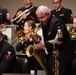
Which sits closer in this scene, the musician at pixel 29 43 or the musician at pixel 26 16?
the musician at pixel 29 43

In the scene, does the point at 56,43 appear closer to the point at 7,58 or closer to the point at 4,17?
the point at 7,58

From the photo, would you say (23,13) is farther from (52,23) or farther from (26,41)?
(52,23)

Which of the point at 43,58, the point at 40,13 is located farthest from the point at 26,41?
the point at 40,13

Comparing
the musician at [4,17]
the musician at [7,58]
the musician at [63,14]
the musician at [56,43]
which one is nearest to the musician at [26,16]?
the musician at [4,17]

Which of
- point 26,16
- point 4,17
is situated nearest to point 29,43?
point 26,16

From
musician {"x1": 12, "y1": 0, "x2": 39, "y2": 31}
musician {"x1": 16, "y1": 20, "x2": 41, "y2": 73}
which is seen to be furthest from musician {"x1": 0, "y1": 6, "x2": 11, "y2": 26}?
musician {"x1": 16, "y1": 20, "x2": 41, "y2": 73}

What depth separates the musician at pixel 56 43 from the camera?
14.0 ft

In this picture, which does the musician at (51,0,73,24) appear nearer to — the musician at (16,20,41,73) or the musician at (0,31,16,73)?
the musician at (16,20,41,73)

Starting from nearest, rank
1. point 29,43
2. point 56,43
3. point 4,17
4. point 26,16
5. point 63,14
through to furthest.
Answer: point 56,43 → point 29,43 → point 63,14 → point 26,16 → point 4,17

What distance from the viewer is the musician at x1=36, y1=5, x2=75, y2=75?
427 centimetres

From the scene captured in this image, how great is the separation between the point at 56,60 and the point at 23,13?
273 cm

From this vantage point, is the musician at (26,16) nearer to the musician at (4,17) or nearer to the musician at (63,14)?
the musician at (4,17)

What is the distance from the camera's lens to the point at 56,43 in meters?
4.20

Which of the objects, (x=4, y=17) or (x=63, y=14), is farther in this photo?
(x=4, y=17)
